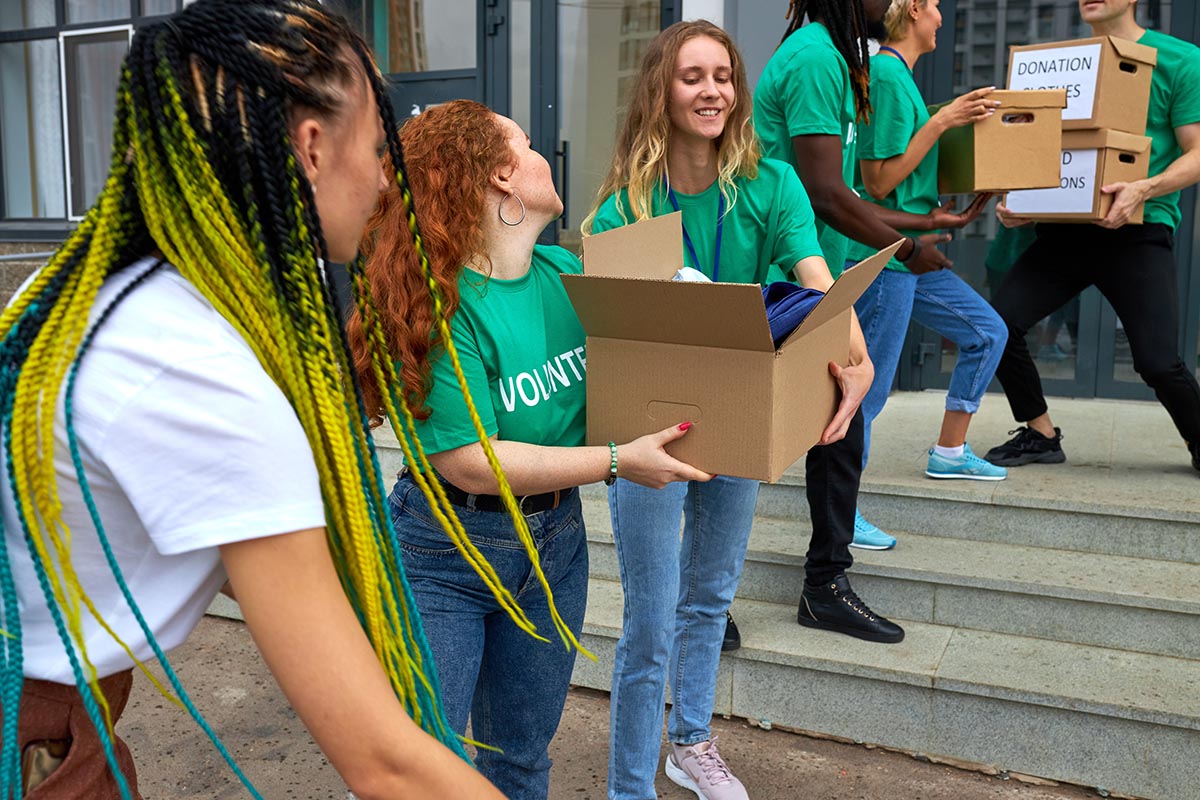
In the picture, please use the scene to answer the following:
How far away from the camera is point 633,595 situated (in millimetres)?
2643

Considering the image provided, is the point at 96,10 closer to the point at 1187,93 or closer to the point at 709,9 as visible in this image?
the point at 709,9

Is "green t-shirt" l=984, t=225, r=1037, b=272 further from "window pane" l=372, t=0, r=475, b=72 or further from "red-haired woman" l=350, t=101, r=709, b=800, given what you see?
"red-haired woman" l=350, t=101, r=709, b=800

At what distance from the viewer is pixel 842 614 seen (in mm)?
3617

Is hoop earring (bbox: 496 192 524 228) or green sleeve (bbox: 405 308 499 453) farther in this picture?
hoop earring (bbox: 496 192 524 228)

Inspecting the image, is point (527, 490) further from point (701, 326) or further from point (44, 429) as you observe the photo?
point (44, 429)

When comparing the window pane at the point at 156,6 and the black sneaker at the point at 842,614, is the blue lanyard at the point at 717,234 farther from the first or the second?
the window pane at the point at 156,6

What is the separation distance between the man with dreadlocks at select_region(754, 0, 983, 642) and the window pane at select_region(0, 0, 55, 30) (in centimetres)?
686

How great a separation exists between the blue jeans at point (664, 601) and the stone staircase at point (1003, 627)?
609 millimetres

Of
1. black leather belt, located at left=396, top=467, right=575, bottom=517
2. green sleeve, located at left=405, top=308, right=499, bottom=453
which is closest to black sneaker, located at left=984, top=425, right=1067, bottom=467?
black leather belt, located at left=396, top=467, right=575, bottom=517

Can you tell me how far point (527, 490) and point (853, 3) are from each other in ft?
6.57

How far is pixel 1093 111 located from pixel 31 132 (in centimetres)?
756

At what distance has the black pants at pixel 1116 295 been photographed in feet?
13.8

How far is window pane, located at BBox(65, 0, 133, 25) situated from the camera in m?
7.80

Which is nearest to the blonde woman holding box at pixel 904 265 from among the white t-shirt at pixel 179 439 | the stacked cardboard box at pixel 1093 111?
the stacked cardboard box at pixel 1093 111
